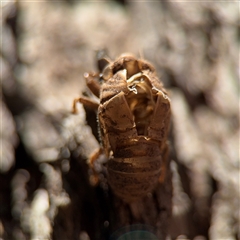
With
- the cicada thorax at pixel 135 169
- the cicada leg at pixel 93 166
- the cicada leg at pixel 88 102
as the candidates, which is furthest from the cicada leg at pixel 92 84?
the cicada thorax at pixel 135 169

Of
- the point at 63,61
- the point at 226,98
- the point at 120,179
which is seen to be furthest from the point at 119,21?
the point at 120,179

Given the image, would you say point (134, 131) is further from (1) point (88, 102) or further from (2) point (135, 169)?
(1) point (88, 102)

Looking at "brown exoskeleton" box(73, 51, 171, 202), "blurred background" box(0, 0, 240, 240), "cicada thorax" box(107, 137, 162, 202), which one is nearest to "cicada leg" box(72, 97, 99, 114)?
"blurred background" box(0, 0, 240, 240)

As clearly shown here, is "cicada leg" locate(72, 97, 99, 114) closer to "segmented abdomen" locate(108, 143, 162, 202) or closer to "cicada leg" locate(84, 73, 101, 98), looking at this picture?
"cicada leg" locate(84, 73, 101, 98)

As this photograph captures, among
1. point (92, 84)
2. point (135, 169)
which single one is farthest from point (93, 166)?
point (92, 84)

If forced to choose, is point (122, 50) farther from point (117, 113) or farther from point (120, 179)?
point (120, 179)

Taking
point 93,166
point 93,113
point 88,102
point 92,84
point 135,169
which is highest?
point 92,84
